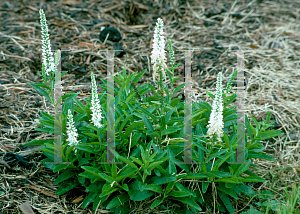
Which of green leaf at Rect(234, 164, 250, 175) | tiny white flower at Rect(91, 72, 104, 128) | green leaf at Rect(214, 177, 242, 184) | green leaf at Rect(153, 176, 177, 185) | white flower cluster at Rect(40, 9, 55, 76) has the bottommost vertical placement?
green leaf at Rect(214, 177, 242, 184)

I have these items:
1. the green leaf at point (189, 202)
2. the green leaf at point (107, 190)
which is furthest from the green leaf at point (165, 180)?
the green leaf at point (107, 190)

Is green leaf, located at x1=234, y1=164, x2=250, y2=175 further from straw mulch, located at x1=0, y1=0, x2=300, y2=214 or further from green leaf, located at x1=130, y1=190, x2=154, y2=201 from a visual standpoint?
green leaf, located at x1=130, y1=190, x2=154, y2=201

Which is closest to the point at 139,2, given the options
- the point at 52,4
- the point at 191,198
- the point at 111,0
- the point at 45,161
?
Answer: the point at 111,0

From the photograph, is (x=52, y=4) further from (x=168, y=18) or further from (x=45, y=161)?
(x=45, y=161)

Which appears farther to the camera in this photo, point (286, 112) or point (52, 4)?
point (52, 4)

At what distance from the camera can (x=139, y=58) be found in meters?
4.60

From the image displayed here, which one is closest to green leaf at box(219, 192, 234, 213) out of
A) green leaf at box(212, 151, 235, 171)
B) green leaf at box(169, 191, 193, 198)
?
green leaf at box(212, 151, 235, 171)

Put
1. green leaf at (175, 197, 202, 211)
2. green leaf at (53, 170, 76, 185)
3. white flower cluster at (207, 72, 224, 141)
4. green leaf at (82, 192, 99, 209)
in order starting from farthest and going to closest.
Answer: green leaf at (53, 170, 76, 185), green leaf at (82, 192, 99, 209), green leaf at (175, 197, 202, 211), white flower cluster at (207, 72, 224, 141)

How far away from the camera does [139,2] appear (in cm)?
555

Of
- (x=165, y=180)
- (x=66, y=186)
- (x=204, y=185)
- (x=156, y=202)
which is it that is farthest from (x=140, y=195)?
(x=66, y=186)

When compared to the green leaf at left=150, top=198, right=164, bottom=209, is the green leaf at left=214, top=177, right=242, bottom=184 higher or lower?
higher

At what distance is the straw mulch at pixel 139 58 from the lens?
10.0ft

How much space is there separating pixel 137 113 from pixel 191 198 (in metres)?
0.91

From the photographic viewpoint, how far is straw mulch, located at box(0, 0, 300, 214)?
3.05 meters
